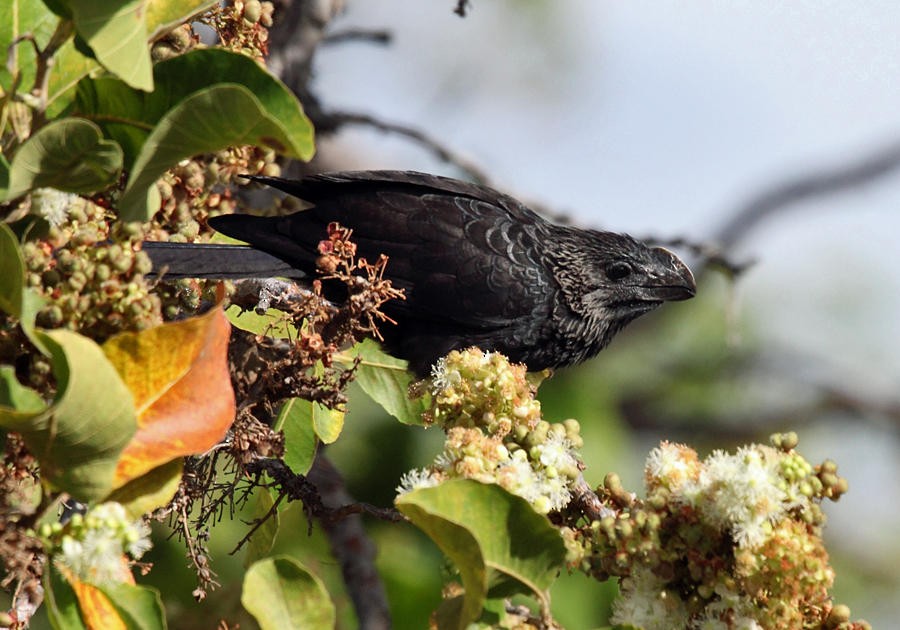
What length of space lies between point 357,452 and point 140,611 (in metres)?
3.65

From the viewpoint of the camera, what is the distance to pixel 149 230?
8.18 ft

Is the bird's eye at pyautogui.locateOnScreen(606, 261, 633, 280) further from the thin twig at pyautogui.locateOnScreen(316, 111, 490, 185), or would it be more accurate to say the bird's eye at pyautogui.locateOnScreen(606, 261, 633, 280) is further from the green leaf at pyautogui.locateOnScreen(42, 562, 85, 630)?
the green leaf at pyautogui.locateOnScreen(42, 562, 85, 630)

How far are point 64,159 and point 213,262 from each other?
1.07 metres

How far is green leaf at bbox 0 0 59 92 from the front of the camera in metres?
2.12

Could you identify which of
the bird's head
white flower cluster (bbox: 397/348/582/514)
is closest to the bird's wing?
A: the bird's head

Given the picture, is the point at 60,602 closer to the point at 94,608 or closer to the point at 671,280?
the point at 94,608

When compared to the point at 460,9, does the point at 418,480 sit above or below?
below

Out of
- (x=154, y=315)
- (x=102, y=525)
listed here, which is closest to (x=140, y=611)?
(x=102, y=525)

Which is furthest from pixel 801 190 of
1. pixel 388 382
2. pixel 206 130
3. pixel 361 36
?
pixel 206 130

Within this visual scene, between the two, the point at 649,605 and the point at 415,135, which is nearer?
the point at 649,605

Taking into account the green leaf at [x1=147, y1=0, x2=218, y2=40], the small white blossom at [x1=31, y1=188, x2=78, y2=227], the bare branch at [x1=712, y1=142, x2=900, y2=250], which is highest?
the bare branch at [x1=712, y1=142, x2=900, y2=250]

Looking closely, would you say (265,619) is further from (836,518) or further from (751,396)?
(836,518)

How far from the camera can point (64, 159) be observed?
1.84 meters

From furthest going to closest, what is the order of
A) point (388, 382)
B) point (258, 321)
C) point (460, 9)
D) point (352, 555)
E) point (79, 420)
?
point (352, 555), point (460, 9), point (388, 382), point (258, 321), point (79, 420)
